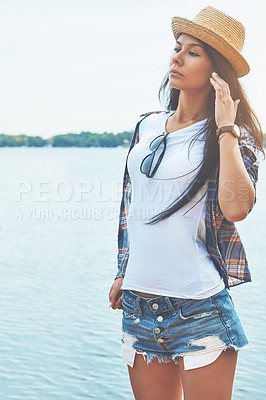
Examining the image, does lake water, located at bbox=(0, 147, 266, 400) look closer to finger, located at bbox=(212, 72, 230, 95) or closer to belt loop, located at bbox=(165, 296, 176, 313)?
belt loop, located at bbox=(165, 296, 176, 313)

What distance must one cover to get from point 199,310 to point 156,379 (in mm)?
268

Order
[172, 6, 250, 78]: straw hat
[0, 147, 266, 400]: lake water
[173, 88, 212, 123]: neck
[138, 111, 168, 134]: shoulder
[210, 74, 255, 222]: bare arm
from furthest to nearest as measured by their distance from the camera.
→ [0, 147, 266, 400]: lake water < [138, 111, 168, 134]: shoulder < [173, 88, 212, 123]: neck < [172, 6, 250, 78]: straw hat < [210, 74, 255, 222]: bare arm

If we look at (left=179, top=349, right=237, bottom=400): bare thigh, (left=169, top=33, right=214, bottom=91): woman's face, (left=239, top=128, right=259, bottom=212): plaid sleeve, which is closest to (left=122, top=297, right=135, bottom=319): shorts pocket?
(left=179, top=349, right=237, bottom=400): bare thigh

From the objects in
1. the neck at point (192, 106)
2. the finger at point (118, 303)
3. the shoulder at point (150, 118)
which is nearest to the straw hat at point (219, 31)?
the neck at point (192, 106)

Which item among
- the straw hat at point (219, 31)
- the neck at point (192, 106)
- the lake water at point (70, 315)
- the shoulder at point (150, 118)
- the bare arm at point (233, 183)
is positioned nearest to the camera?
the bare arm at point (233, 183)

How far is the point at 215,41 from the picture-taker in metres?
1.76

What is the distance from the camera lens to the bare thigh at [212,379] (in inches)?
66.6

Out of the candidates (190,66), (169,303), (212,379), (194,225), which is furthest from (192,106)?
(212,379)

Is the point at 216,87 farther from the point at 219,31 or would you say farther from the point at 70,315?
the point at 70,315

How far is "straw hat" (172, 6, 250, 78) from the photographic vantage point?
5.79 ft

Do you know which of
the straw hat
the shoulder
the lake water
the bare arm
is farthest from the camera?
the lake water

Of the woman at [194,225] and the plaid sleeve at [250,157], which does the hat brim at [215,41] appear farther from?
the plaid sleeve at [250,157]

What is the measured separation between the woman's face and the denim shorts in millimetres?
582

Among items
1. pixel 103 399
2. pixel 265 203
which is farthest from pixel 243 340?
pixel 265 203
